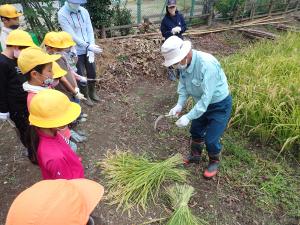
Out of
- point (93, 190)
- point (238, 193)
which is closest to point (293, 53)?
point (238, 193)

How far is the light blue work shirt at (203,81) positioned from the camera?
2639 mm

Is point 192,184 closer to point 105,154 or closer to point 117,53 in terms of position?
point 105,154

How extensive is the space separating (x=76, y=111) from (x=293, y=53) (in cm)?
452

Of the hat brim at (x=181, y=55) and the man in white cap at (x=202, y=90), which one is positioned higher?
the hat brim at (x=181, y=55)

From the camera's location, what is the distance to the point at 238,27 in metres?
8.84

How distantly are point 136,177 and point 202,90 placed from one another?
1.10m

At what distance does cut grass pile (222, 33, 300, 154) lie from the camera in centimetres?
368

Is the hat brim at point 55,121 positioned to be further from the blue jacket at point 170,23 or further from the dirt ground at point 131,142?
the blue jacket at point 170,23

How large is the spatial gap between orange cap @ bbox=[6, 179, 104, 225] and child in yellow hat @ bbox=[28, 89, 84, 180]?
26.9 inches

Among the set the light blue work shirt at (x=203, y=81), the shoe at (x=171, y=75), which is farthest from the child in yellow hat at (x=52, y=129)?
the shoe at (x=171, y=75)

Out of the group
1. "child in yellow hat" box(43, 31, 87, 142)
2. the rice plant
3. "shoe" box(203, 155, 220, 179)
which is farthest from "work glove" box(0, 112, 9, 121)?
"shoe" box(203, 155, 220, 179)

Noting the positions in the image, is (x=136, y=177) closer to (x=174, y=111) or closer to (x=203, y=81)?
(x=174, y=111)

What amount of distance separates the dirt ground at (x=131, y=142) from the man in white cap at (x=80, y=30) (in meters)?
0.67

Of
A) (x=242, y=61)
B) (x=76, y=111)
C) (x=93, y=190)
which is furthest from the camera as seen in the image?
(x=242, y=61)
